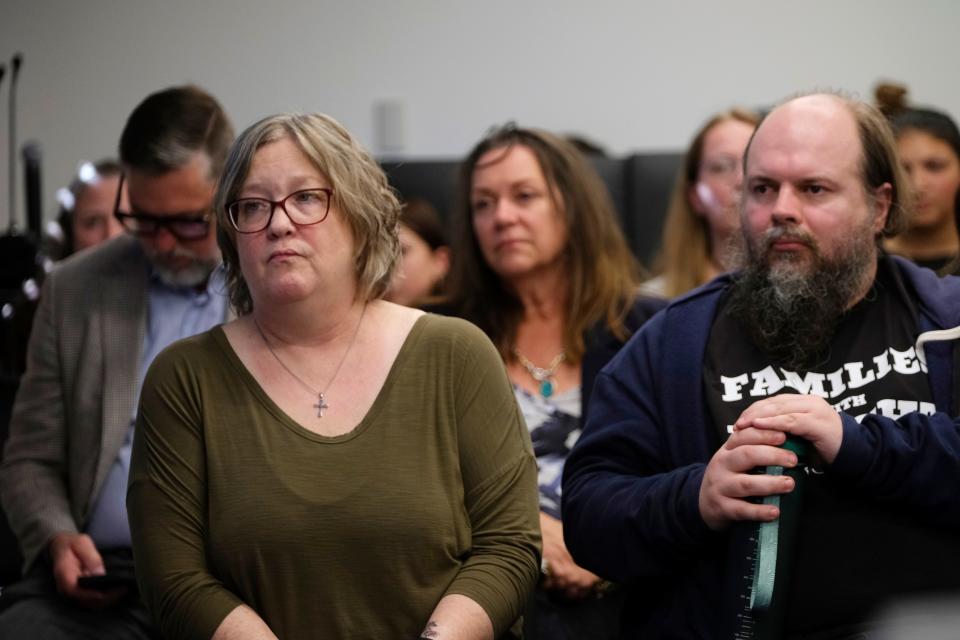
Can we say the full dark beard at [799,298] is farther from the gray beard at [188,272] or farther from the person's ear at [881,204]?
the gray beard at [188,272]

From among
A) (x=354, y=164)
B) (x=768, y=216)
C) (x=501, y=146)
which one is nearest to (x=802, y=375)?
(x=768, y=216)

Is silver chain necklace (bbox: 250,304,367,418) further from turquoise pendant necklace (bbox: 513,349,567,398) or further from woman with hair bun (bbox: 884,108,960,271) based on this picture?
woman with hair bun (bbox: 884,108,960,271)

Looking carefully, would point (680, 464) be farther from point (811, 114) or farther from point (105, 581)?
point (105, 581)

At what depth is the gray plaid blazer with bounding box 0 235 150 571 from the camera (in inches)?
83.1

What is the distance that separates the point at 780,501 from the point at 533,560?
38cm

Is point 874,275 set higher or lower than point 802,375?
higher

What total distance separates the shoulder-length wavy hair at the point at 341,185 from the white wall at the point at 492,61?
2749 mm

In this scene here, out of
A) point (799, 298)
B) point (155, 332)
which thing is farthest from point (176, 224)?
point (799, 298)

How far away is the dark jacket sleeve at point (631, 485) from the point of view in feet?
5.38

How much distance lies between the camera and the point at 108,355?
85.3 inches

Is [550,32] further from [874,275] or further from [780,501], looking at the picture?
[780,501]

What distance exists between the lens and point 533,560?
169 centimetres

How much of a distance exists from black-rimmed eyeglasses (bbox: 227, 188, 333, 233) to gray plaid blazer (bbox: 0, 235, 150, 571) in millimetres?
603

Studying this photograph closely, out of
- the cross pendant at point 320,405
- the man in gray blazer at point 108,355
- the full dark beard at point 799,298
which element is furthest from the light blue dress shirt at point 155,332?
the full dark beard at point 799,298
